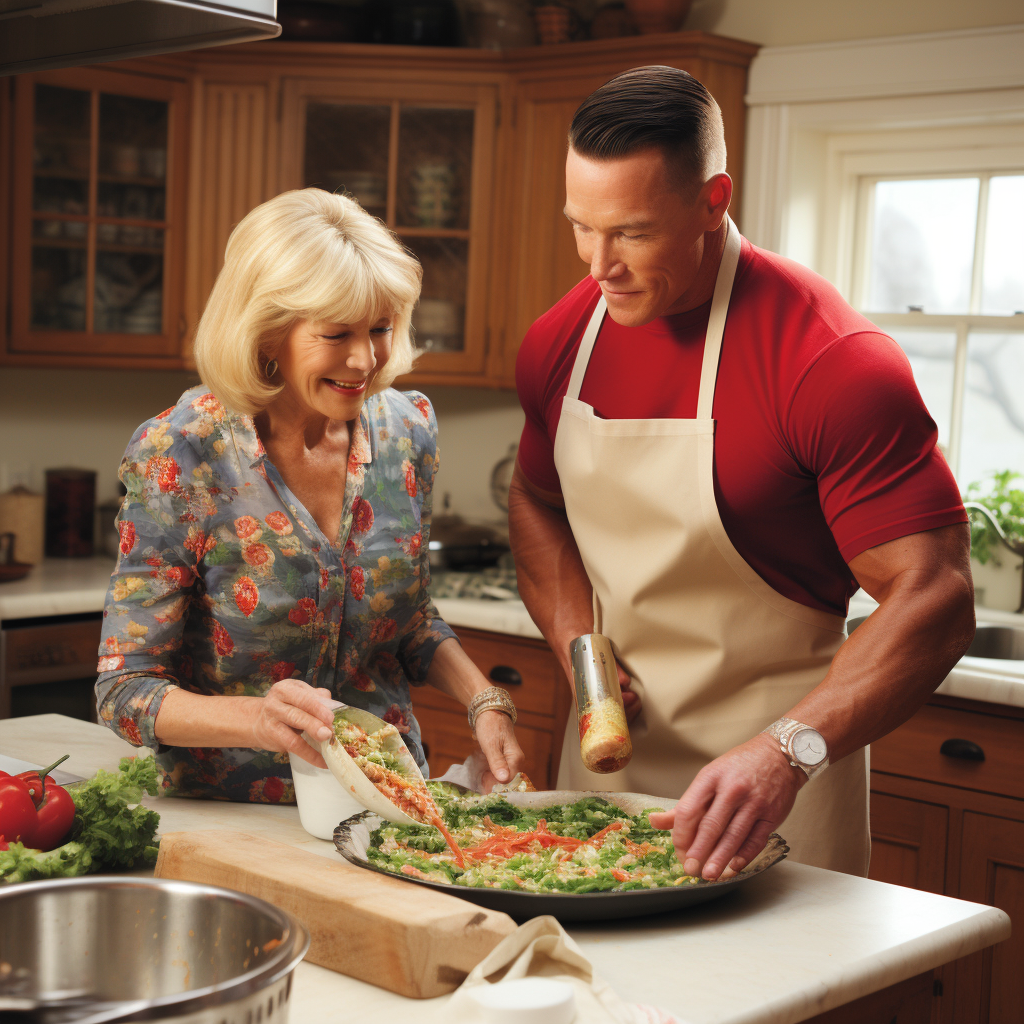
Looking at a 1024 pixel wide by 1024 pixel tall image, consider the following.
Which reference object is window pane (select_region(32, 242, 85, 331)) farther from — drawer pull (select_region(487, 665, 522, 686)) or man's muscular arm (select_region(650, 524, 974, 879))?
man's muscular arm (select_region(650, 524, 974, 879))

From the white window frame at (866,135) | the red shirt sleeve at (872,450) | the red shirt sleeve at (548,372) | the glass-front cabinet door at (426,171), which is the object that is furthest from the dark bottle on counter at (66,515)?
the red shirt sleeve at (872,450)

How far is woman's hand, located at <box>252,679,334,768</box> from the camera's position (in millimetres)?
1326

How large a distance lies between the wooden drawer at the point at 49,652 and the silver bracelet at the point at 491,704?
5.61ft

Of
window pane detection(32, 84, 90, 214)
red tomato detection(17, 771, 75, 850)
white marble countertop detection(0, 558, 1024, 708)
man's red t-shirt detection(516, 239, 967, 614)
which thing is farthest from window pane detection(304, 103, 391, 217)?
red tomato detection(17, 771, 75, 850)

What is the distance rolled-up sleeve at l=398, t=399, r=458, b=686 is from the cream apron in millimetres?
197

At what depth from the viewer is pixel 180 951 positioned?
0.95m

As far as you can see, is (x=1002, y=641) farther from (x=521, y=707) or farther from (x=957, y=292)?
(x=521, y=707)

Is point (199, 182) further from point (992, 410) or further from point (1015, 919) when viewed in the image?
point (1015, 919)

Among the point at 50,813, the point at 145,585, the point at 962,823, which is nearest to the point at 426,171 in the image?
the point at 962,823

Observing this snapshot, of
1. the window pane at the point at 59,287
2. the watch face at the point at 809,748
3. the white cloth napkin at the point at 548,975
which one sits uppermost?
the window pane at the point at 59,287

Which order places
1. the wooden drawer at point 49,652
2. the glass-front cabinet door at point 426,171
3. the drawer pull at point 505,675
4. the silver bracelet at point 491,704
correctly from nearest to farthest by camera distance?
the silver bracelet at point 491,704, the wooden drawer at point 49,652, the drawer pull at point 505,675, the glass-front cabinet door at point 426,171

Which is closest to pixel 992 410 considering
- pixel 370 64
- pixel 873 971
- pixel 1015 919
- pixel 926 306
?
pixel 926 306

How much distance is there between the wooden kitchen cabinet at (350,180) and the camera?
11.2 feet

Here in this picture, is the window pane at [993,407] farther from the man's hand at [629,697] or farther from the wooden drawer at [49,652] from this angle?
the wooden drawer at [49,652]
